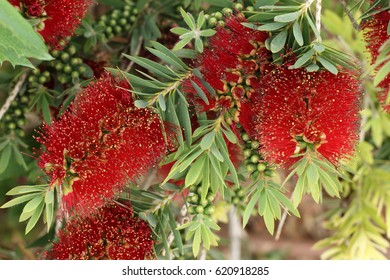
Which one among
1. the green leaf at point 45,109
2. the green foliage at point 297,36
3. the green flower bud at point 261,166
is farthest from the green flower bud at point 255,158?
the green leaf at point 45,109

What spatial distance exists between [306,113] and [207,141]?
0.66 ft

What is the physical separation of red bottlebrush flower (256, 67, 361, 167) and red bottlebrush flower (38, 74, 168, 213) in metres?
0.22

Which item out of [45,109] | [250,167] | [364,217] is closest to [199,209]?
[250,167]

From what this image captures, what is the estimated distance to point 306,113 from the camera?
3.28ft

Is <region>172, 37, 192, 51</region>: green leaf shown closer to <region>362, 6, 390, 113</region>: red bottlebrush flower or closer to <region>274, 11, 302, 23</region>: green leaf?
<region>274, 11, 302, 23</region>: green leaf

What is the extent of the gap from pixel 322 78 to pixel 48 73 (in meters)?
0.71

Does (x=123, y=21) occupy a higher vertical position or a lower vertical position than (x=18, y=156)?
higher

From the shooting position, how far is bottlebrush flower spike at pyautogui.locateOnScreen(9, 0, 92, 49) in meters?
1.08

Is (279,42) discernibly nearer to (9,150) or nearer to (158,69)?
(158,69)

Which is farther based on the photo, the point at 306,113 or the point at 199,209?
the point at 199,209

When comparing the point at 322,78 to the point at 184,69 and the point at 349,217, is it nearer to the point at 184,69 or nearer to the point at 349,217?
the point at 184,69

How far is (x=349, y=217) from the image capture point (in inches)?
70.6

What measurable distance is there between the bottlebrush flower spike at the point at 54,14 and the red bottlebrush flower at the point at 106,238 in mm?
394

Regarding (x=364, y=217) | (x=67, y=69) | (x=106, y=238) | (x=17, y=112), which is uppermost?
(x=67, y=69)
